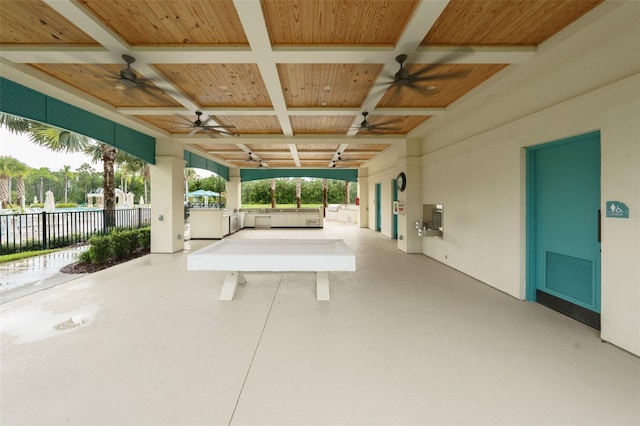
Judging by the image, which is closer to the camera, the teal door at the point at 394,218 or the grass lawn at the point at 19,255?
the grass lawn at the point at 19,255

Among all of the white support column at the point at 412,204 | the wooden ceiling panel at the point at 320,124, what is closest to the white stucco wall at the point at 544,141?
the white support column at the point at 412,204

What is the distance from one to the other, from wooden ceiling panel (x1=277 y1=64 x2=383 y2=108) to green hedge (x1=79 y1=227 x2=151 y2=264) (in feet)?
16.9

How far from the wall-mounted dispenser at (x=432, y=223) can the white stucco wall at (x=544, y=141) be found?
21 cm

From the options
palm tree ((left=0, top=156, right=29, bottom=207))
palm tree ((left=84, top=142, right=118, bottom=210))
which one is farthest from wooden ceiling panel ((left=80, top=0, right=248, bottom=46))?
palm tree ((left=0, top=156, right=29, bottom=207))

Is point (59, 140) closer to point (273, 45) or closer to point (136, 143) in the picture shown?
point (136, 143)

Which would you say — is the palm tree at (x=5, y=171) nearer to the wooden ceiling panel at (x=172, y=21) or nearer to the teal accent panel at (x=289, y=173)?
the teal accent panel at (x=289, y=173)

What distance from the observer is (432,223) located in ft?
21.4

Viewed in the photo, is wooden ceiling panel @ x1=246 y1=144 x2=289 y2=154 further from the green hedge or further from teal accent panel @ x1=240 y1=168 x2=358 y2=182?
teal accent panel @ x1=240 y1=168 x2=358 y2=182

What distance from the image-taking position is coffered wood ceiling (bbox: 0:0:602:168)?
2.56 meters

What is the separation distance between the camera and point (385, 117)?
5852 millimetres

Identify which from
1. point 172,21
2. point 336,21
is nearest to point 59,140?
point 172,21

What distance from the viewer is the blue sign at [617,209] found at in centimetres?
244

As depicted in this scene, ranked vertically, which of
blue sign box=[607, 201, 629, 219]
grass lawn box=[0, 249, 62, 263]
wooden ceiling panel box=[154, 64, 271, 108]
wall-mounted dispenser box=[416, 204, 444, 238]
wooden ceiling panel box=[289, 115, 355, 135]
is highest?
wooden ceiling panel box=[289, 115, 355, 135]

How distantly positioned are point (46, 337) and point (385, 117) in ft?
20.9
